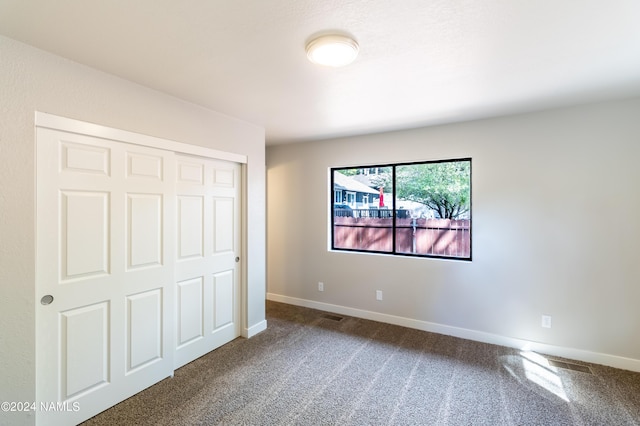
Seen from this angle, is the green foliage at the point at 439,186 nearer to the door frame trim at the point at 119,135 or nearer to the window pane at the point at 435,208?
the window pane at the point at 435,208

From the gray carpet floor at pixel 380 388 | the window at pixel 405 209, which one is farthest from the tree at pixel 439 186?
the gray carpet floor at pixel 380 388

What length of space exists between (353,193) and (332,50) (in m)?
2.69

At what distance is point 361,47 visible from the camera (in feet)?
5.97

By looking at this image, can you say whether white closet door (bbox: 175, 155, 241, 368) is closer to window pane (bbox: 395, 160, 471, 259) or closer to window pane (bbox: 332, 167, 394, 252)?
window pane (bbox: 332, 167, 394, 252)

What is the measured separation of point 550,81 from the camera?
7.63 ft

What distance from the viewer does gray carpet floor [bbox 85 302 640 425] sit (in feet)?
6.93

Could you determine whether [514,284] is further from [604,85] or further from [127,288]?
[127,288]

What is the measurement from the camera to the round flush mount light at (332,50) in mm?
1695

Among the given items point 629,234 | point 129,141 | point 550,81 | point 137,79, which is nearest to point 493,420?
point 629,234

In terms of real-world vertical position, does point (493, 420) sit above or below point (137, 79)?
below

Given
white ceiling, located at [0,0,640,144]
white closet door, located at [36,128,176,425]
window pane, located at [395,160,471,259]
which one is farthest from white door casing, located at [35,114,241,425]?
window pane, located at [395,160,471,259]


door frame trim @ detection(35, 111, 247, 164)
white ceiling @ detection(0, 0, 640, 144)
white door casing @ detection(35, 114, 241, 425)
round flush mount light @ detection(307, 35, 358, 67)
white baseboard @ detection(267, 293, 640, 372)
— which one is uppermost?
white ceiling @ detection(0, 0, 640, 144)

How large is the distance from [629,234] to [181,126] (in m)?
4.23

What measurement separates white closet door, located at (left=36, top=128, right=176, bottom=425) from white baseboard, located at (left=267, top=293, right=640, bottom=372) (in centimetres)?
223
